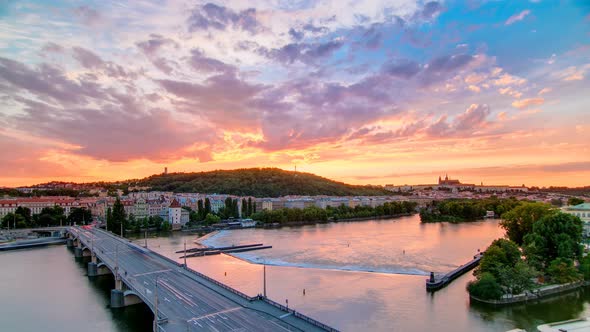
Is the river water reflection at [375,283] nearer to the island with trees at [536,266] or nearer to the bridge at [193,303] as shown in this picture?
the island with trees at [536,266]

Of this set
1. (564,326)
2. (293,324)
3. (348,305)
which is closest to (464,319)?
(564,326)

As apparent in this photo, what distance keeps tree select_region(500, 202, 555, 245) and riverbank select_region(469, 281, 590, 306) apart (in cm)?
941

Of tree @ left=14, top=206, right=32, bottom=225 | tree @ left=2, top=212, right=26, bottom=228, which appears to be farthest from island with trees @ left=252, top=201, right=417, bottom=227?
tree @ left=2, top=212, right=26, bottom=228

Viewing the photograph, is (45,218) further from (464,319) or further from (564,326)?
(564,326)

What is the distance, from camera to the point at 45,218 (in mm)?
50312

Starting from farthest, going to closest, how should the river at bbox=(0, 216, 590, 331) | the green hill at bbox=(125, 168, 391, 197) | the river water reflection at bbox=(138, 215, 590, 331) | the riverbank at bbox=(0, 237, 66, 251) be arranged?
the green hill at bbox=(125, 168, 391, 197)
the riverbank at bbox=(0, 237, 66, 251)
the river at bbox=(0, 216, 590, 331)
the river water reflection at bbox=(138, 215, 590, 331)

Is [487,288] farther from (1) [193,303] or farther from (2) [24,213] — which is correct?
(2) [24,213]

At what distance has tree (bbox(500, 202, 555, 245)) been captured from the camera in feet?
95.8

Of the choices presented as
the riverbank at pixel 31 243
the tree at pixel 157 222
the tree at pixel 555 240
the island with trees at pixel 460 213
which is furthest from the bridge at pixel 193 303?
the island with trees at pixel 460 213

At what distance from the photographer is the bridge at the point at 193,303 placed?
12836mm

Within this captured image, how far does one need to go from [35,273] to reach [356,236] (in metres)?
27.9

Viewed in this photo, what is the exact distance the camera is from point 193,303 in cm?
1535

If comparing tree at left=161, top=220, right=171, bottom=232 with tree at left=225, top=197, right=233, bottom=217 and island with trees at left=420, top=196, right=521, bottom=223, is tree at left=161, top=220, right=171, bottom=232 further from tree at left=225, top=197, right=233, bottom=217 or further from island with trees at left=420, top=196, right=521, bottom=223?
island with trees at left=420, top=196, right=521, bottom=223

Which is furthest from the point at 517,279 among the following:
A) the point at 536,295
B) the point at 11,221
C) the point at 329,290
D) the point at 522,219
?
the point at 11,221
